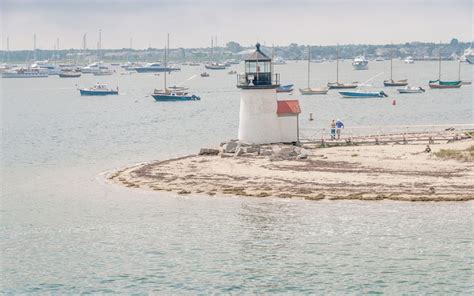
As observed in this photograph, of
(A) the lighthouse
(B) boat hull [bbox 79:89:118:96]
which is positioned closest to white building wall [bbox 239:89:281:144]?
(A) the lighthouse

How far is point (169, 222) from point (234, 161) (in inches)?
529

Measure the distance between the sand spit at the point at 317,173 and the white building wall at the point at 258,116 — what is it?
3.15ft

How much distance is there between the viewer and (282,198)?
4053cm

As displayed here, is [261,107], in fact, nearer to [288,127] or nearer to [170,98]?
[288,127]

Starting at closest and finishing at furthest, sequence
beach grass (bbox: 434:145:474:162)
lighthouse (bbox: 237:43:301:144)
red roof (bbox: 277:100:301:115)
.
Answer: beach grass (bbox: 434:145:474:162), lighthouse (bbox: 237:43:301:144), red roof (bbox: 277:100:301:115)

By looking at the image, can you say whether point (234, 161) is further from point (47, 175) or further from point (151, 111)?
point (151, 111)

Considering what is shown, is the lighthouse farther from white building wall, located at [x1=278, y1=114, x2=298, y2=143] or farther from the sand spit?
the sand spit

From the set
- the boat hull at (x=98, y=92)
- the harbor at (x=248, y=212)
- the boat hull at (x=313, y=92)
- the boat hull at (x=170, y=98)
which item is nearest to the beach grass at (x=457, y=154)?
the harbor at (x=248, y=212)

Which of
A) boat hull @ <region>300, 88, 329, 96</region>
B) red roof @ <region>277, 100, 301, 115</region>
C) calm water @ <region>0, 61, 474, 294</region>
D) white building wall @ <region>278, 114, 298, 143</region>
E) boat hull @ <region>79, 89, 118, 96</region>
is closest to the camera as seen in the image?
calm water @ <region>0, 61, 474, 294</region>

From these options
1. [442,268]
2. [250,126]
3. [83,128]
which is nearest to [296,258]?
[442,268]

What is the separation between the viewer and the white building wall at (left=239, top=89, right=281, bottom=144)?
52.6 metres

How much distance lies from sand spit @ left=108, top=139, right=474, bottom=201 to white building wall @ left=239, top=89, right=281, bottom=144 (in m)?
0.96

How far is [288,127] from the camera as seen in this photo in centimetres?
5353

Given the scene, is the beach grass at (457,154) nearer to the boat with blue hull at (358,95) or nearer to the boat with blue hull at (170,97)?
the boat with blue hull at (358,95)
